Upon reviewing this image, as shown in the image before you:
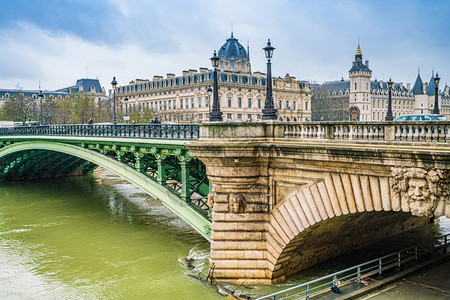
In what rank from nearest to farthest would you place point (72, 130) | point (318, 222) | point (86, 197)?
point (318, 222), point (72, 130), point (86, 197)

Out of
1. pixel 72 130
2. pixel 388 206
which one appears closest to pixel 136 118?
pixel 72 130

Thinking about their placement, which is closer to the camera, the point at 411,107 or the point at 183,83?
the point at 183,83

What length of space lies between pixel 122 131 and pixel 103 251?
740cm

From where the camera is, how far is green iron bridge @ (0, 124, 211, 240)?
2117 centimetres

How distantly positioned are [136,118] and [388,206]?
249 feet

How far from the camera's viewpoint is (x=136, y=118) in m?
85.2

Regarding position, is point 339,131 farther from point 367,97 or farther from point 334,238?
point 367,97

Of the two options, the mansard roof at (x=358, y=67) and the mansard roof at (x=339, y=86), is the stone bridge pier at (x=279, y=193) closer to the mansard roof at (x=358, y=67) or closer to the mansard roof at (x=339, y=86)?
the mansard roof at (x=358, y=67)

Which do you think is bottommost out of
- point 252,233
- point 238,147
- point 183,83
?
point 252,233

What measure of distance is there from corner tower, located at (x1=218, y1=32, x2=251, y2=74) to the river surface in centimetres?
7254

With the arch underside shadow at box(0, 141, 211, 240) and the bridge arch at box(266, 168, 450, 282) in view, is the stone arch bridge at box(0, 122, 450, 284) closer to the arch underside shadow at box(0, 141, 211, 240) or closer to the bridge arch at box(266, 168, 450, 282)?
the bridge arch at box(266, 168, 450, 282)

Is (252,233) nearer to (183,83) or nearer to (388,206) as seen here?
(388,206)

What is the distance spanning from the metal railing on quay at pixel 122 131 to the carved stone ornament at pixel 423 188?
10.3m

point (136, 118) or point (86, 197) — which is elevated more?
point (136, 118)
